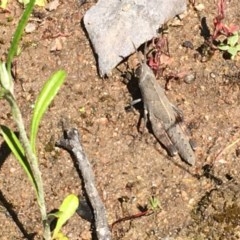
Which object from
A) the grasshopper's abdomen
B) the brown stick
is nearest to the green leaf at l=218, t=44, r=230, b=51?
the grasshopper's abdomen

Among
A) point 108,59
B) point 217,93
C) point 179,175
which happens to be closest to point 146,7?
point 108,59

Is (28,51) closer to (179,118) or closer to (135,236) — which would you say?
(179,118)

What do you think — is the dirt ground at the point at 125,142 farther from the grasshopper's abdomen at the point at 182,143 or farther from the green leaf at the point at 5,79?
the green leaf at the point at 5,79

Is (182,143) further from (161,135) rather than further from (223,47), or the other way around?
(223,47)

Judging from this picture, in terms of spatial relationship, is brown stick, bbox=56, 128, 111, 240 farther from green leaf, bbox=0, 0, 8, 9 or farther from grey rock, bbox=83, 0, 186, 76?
green leaf, bbox=0, 0, 8, 9

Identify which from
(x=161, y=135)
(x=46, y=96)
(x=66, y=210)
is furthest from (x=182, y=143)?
A: (x=46, y=96)

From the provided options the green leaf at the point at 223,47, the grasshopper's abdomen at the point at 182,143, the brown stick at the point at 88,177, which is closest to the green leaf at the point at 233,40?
the green leaf at the point at 223,47

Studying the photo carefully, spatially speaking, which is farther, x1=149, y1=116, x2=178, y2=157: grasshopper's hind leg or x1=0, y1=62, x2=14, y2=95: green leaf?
x1=149, y1=116, x2=178, y2=157: grasshopper's hind leg
